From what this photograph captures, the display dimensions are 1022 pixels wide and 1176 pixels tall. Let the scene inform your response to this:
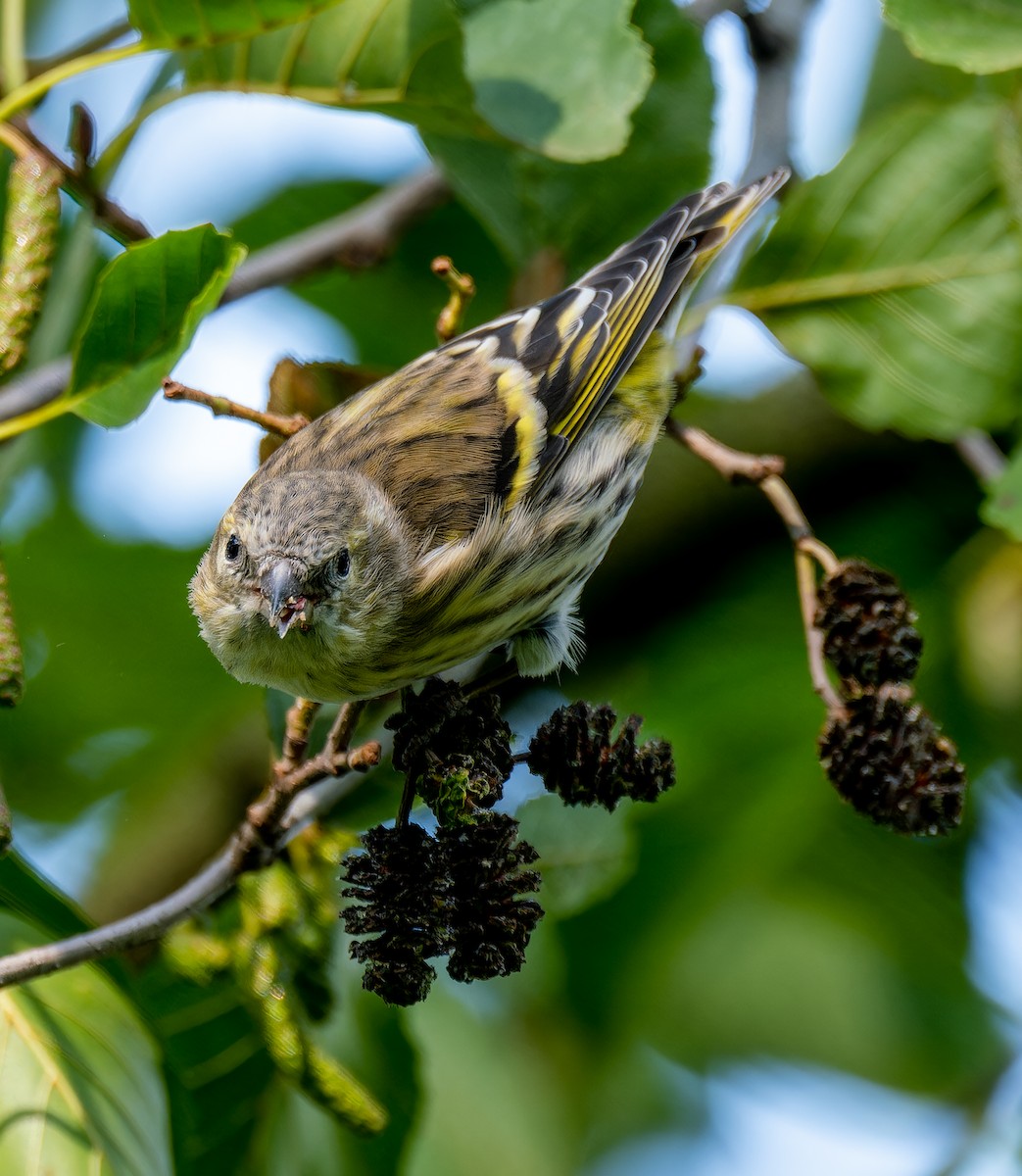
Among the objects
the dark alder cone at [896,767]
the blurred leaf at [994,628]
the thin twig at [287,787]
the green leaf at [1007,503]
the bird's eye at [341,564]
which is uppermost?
the thin twig at [287,787]

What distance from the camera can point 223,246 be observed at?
1.99 metres

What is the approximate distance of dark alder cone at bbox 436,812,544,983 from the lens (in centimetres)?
183

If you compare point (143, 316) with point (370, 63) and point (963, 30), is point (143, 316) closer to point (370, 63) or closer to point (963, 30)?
point (370, 63)

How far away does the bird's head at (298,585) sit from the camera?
235cm

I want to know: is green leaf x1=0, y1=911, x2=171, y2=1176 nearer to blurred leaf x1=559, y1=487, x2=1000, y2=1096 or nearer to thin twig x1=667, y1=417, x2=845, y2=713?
thin twig x1=667, y1=417, x2=845, y2=713

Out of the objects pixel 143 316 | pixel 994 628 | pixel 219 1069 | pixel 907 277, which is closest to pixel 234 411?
pixel 143 316

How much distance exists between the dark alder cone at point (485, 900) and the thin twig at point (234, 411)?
716 mm

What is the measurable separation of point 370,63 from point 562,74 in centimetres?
33

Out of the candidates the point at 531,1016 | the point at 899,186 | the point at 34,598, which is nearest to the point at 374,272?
the point at 34,598

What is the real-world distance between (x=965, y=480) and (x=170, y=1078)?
7.86ft

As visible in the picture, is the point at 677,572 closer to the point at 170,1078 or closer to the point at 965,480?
the point at 965,480

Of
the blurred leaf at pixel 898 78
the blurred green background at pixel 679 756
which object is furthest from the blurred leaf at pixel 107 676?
the blurred leaf at pixel 898 78

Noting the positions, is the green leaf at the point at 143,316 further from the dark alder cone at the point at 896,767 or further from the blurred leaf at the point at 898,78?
the blurred leaf at the point at 898,78

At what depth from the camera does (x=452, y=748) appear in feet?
6.53
